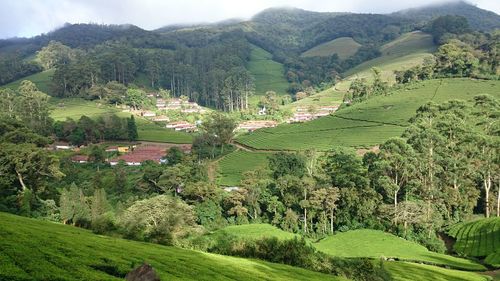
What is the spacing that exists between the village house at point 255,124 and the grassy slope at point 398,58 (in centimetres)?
4407

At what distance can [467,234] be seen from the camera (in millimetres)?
49406

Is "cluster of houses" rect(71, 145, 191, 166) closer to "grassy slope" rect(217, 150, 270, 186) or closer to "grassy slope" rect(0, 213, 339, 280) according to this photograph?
"grassy slope" rect(217, 150, 270, 186)

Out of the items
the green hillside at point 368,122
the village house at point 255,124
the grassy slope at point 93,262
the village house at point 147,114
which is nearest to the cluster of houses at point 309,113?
the village house at point 255,124

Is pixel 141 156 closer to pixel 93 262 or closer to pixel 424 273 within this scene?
pixel 424 273

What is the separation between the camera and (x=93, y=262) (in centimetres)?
1830

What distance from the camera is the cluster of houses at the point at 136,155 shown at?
260 feet

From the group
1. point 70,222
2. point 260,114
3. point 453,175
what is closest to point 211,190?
point 70,222

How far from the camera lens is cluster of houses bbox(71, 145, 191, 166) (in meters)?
79.3

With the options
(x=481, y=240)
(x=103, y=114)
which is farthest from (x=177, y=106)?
(x=481, y=240)

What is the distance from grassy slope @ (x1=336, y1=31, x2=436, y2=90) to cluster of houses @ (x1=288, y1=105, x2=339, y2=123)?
28.6 metres

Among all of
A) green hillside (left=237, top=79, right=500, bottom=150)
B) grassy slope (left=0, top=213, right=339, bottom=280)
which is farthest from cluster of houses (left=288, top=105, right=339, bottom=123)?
grassy slope (left=0, top=213, right=339, bottom=280)

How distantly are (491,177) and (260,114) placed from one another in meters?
81.8

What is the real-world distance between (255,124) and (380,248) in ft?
235

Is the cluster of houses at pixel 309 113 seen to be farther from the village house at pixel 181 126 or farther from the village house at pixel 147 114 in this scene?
the village house at pixel 147 114
